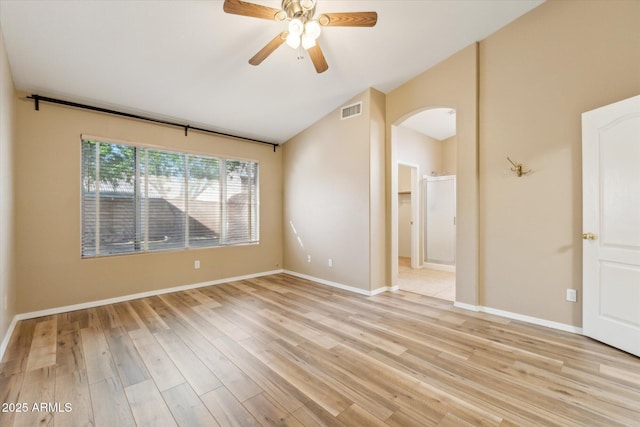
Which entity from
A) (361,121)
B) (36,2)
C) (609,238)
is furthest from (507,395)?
(36,2)

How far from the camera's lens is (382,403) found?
175cm

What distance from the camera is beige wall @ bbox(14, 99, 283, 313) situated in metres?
3.18

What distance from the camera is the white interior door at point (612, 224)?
7.59 feet

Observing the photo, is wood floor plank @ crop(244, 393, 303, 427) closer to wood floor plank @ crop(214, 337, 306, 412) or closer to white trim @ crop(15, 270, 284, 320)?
wood floor plank @ crop(214, 337, 306, 412)

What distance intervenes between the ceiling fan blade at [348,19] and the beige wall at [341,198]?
6.02 feet

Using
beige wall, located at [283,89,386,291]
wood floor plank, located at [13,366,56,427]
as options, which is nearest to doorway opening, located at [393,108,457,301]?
beige wall, located at [283,89,386,291]

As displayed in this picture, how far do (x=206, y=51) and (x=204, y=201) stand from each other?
2.44 meters

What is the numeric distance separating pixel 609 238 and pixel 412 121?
150 inches

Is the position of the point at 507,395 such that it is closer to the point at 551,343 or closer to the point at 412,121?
the point at 551,343

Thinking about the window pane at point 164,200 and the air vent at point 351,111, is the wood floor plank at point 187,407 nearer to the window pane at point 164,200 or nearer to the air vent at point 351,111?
the window pane at point 164,200

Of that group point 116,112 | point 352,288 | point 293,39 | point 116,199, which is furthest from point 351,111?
point 116,199

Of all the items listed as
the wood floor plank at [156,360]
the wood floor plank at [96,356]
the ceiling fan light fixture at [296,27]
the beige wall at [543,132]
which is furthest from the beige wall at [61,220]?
the beige wall at [543,132]

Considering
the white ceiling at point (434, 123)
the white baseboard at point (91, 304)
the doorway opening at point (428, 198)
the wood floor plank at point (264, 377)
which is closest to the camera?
the wood floor plank at point (264, 377)

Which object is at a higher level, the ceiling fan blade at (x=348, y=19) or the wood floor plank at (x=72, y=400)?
the ceiling fan blade at (x=348, y=19)
